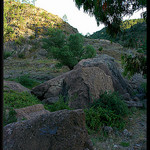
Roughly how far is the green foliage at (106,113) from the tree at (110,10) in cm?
244

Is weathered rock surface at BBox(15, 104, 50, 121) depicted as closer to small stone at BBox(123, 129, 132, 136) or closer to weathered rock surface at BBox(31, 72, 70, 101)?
small stone at BBox(123, 129, 132, 136)

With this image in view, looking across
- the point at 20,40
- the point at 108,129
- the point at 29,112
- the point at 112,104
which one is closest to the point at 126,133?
the point at 108,129

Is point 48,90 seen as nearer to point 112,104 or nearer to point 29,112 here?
point 29,112

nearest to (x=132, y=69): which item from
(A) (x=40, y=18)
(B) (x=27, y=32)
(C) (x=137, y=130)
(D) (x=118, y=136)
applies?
(D) (x=118, y=136)

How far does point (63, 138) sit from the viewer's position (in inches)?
92.4

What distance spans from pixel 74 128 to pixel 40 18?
1843 inches

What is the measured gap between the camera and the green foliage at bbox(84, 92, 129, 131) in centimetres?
436

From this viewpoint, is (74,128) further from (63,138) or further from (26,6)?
(26,6)

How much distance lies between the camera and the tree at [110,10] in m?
3.31

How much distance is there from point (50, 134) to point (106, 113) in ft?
9.31

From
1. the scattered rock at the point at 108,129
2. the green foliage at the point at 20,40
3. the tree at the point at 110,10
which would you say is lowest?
the scattered rock at the point at 108,129

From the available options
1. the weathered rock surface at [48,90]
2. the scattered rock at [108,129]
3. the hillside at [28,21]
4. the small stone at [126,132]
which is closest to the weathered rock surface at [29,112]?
the scattered rock at [108,129]

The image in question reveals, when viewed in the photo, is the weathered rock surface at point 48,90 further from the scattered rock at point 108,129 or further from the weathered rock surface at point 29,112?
the scattered rock at point 108,129

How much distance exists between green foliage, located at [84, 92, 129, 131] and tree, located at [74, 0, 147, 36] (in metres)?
2.44
